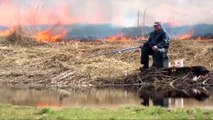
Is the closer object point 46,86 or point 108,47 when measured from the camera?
point 46,86

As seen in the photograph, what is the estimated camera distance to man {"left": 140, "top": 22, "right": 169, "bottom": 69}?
1927 cm

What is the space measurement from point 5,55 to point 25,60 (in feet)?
5.75

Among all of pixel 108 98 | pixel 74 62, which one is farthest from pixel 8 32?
pixel 108 98

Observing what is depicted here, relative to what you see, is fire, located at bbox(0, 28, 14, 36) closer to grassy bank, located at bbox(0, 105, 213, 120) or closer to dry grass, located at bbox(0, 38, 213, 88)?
dry grass, located at bbox(0, 38, 213, 88)

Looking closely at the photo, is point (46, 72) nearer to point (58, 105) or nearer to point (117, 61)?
point (117, 61)

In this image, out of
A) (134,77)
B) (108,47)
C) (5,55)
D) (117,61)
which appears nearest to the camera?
(134,77)

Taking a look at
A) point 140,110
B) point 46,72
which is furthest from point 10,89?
point 140,110

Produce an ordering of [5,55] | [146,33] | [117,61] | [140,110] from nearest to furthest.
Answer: [140,110]
[117,61]
[5,55]
[146,33]

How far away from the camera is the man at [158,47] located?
19.3 m

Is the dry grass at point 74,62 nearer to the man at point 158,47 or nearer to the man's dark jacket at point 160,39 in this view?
the man at point 158,47

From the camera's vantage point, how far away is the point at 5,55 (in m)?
25.1

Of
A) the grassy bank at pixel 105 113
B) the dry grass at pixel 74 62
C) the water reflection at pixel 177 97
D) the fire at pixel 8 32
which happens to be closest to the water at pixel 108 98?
the water reflection at pixel 177 97

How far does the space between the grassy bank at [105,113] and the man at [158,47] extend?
21.7 feet

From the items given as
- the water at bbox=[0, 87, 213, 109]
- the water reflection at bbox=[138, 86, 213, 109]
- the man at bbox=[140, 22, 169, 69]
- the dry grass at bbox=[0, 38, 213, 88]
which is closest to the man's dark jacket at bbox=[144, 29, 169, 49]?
the man at bbox=[140, 22, 169, 69]
